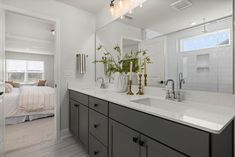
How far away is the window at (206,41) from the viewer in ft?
3.30

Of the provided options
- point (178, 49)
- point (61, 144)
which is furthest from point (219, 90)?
point (61, 144)

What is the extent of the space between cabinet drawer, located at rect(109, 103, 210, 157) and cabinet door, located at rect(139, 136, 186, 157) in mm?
27

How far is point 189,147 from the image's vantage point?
0.62m

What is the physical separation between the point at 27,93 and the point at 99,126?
2.69m

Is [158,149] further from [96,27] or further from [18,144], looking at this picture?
[96,27]

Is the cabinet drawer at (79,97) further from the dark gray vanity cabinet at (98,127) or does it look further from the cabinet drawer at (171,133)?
the cabinet drawer at (171,133)

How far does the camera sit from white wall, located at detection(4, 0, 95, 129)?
2.13 meters

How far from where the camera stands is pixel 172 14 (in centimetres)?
136

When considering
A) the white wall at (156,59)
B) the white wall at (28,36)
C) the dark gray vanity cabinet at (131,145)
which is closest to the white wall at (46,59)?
the white wall at (28,36)

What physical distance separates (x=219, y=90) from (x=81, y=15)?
8.10 ft

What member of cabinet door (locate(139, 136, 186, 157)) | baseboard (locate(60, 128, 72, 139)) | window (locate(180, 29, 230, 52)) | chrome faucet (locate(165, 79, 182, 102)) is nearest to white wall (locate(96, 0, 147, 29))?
window (locate(180, 29, 230, 52))

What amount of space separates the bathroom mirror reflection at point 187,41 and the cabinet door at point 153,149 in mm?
686

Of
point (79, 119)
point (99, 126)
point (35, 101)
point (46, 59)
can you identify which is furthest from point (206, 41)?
point (46, 59)

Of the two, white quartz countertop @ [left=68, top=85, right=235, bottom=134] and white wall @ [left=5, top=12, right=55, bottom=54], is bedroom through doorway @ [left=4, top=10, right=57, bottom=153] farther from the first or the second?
white quartz countertop @ [left=68, top=85, right=235, bottom=134]
